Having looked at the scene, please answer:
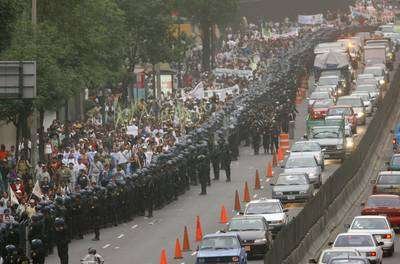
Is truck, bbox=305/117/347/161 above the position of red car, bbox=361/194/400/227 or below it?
above

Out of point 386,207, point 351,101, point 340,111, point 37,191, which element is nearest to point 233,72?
point 351,101

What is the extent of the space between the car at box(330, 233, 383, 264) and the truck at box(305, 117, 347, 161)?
987 inches

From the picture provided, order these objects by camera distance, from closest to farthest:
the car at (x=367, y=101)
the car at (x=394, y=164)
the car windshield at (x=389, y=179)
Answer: the car windshield at (x=389, y=179), the car at (x=394, y=164), the car at (x=367, y=101)

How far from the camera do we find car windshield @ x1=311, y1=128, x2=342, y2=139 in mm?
72438

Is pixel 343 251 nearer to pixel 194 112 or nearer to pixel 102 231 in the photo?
pixel 102 231

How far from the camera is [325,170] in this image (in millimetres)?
69938

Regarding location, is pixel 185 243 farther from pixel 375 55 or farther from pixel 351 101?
pixel 375 55

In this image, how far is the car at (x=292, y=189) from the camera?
58.2m

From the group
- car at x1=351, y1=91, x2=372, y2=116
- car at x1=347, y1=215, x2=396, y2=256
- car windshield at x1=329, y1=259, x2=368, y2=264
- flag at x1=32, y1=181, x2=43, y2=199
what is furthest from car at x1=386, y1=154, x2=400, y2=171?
car windshield at x1=329, y1=259, x2=368, y2=264

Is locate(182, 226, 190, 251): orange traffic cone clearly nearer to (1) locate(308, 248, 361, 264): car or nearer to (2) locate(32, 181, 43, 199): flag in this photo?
(2) locate(32, 181, 43, 199): flag

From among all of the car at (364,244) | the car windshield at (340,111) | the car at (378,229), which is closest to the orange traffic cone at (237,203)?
the car at (378,229)

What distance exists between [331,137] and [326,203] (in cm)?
1778

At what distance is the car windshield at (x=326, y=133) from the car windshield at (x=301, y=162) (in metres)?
7.23

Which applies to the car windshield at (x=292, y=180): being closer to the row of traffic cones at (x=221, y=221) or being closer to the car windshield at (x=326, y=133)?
the row of traffic cones at (x=221, y=221)
